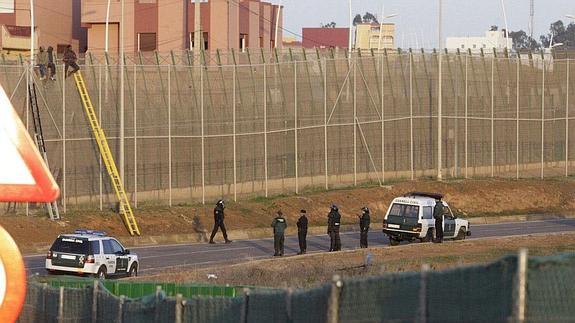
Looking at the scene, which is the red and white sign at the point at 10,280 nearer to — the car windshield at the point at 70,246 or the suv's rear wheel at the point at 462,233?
the car windshield at the point at 70,246

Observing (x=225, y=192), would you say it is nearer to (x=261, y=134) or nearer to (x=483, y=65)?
(x=261, y=134)

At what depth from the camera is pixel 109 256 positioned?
32312 millimetres

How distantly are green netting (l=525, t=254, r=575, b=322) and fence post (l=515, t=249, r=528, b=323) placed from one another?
0.14 ft

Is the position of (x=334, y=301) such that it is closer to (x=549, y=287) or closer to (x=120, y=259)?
(x=549, y=287)

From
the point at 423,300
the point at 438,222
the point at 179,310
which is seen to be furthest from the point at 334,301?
the point at 438,222

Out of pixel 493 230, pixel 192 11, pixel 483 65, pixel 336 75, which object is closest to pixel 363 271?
pixel 493 230

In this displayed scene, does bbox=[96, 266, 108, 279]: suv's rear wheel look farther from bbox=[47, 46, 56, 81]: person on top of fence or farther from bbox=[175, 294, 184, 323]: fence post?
bbox=[175, 294, 184, 323]: fence post

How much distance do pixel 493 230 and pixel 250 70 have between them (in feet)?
38.9

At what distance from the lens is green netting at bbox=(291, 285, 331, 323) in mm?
9555

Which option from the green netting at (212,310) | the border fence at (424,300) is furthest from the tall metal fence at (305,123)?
the border fence at (424,300)

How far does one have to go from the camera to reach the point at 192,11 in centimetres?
7569

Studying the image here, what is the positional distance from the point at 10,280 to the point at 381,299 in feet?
12.9

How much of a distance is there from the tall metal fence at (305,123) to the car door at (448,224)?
11298 mm

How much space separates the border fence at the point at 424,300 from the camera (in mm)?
6938
